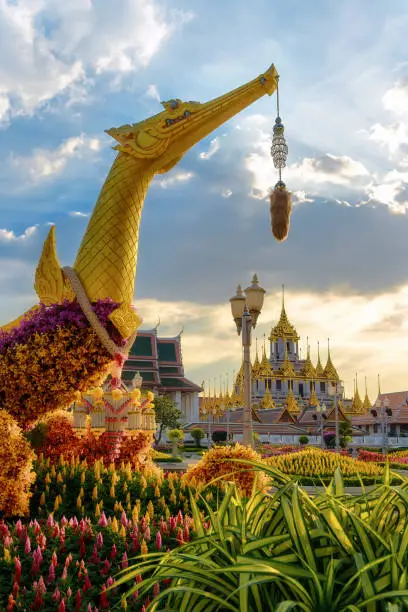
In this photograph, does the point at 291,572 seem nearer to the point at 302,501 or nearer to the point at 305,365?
the point at 302,501

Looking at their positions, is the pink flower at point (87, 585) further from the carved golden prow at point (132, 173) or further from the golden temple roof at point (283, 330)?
the golden temple roof at point (283, 330)

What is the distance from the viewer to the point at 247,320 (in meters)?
11.9

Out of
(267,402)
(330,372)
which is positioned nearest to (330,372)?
(330,372)

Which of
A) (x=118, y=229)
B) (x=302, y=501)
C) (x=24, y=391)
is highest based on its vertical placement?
(x=118, y=229)

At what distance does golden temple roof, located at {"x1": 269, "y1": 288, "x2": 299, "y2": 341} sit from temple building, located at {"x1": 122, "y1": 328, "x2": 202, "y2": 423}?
25852 mm

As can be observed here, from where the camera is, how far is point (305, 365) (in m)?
65.0

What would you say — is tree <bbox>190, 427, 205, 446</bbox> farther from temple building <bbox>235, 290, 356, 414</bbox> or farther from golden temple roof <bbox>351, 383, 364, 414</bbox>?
golden temple roof <bbox>351, 383, 364, 414</bbox>

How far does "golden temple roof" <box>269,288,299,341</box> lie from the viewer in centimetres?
6738

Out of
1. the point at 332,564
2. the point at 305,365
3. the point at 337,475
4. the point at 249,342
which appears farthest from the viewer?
the point at 305,365

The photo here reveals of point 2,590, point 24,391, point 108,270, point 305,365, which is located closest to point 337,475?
point 2,590

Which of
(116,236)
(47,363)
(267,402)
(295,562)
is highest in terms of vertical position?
(116,236)

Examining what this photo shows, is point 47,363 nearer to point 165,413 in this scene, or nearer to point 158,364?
point 165,413

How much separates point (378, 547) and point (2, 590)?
2553 millimetres

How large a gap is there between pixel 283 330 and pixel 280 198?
61.5 m
